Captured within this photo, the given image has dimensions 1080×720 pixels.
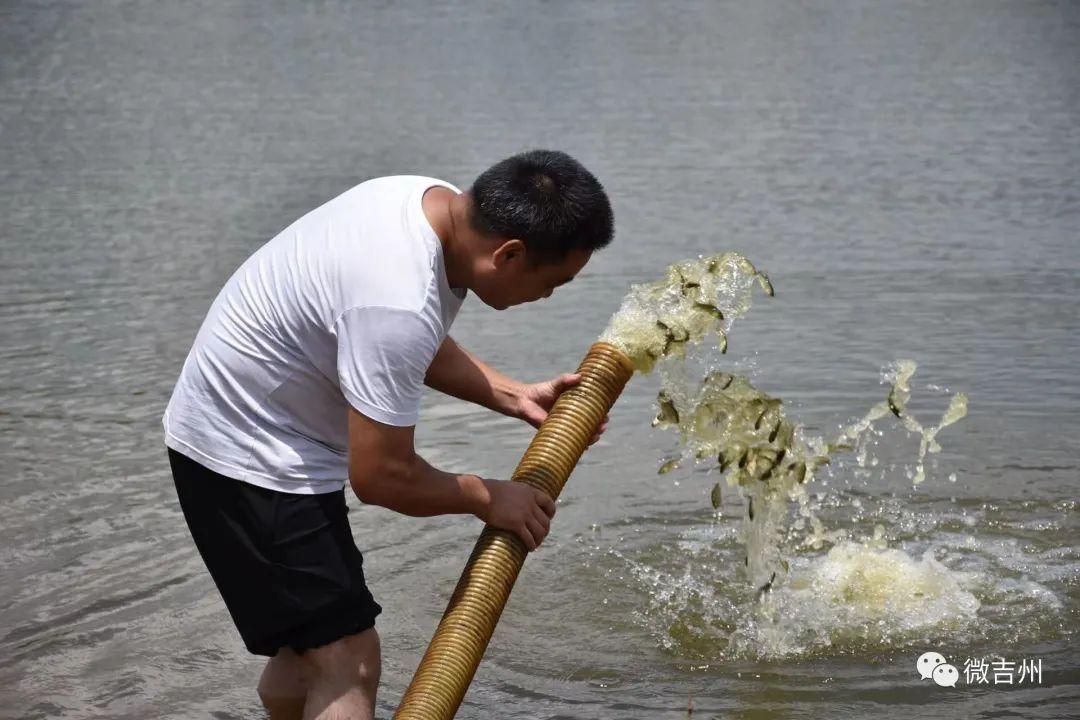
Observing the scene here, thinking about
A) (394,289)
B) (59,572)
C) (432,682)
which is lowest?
(59,572)

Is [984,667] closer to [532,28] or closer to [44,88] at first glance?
[44,88]

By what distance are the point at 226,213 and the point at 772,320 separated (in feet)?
19.3

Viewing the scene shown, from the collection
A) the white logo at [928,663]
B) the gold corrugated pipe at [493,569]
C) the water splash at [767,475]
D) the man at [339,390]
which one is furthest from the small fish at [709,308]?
the white logo at [928,663]

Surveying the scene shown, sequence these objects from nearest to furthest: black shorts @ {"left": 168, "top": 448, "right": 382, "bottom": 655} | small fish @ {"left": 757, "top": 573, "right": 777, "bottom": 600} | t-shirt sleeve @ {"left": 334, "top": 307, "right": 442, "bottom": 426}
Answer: t-shirt sleeve @ {"left": 334, "top": 307, "right": 442, "bottom": 426} < black shorts @ {"left": 168, "top": 448, "right": 382, "bottom": 655} < small fish @ {"left": 757, "top": 573, "right": 777, "bottom": 600}

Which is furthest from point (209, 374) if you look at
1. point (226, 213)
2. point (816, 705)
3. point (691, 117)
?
point (691, 117)

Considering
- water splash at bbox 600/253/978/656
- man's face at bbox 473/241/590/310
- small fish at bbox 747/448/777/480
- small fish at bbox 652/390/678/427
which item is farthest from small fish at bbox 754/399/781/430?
man's face at bbox 473/241/590/310

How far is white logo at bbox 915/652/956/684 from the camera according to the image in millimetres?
5441

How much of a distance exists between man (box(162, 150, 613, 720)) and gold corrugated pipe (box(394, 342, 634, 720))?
0.36ft

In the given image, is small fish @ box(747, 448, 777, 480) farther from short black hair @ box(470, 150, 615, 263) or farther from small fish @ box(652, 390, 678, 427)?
short black hair @ box(470, 150, 615, 263)

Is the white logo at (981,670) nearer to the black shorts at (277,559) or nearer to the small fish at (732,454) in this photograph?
the small fish at (732,454)

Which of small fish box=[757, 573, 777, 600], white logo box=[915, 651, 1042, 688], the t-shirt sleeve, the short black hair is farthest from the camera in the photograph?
small fish box=[757, 573, 777, 600]

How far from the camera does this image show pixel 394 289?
3549mm

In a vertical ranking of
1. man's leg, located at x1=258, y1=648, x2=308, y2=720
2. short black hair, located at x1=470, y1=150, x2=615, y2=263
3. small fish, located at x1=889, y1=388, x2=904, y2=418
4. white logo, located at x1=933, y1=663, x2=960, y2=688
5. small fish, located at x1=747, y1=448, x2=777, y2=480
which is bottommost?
white logo, located at x1=933, y1=663, x2=960, y2=688

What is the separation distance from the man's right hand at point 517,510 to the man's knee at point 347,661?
466 mm
